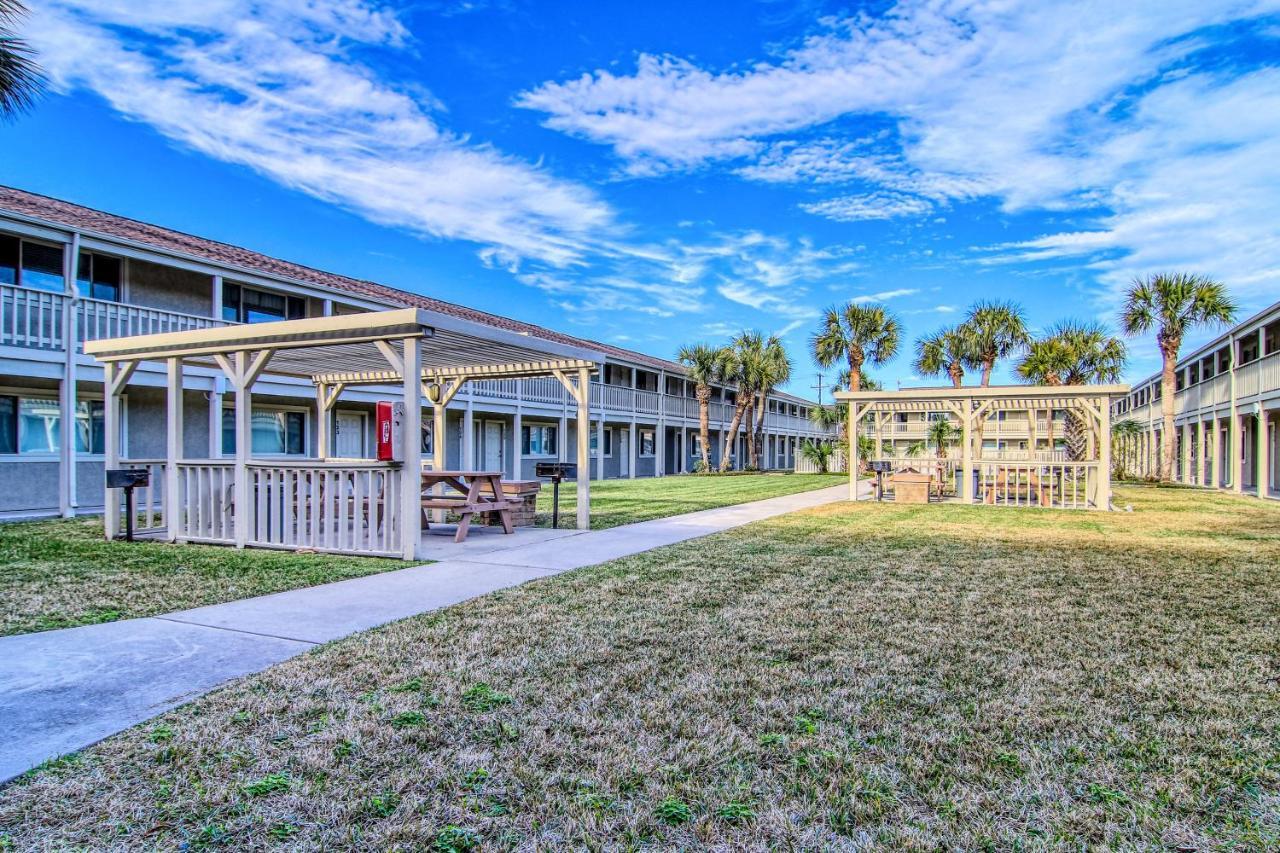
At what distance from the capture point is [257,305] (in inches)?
672

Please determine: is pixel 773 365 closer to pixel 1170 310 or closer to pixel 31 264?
pixel 1170 310

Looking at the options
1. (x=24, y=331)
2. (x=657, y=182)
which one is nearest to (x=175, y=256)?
(x=24, y=331)

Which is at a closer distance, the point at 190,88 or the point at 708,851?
the point at 708,851

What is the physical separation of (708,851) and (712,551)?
6.33m

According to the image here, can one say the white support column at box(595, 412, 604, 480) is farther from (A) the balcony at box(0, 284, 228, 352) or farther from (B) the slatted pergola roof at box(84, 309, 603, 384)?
(A) the balcony at box(0, 284, 228, 352)

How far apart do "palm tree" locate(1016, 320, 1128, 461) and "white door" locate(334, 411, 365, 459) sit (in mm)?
25909

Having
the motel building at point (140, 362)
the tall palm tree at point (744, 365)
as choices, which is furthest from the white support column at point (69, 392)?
the tall palm tree at point (744, 365)

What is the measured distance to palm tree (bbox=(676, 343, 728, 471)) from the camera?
30.8 meters

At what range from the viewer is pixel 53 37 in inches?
488

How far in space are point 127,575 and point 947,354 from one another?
3363 centimetres

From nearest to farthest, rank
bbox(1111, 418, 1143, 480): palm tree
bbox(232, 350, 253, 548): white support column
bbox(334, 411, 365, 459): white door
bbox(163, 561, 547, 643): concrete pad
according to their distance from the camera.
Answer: bbox(163, 561, 547, 643): concrete pad < bbox(232, 350, 253, 548): white support column < bbox(334, 411, 365, 459): white door < bbox(1111, 418, 1143, 480): palm tree

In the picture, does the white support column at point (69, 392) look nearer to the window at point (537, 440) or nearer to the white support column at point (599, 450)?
the window at point (537, 440)

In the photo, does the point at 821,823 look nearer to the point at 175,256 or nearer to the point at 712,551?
the point at 712,551

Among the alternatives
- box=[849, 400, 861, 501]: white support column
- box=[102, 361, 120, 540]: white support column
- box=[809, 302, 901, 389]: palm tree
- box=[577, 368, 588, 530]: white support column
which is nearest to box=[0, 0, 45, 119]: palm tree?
box=[102, 361, 120, 540]: white support column
